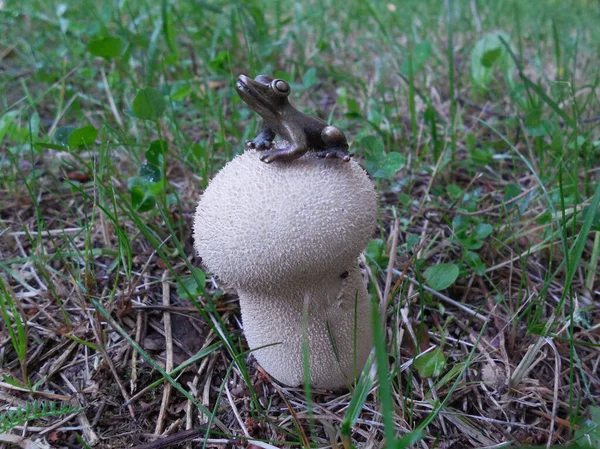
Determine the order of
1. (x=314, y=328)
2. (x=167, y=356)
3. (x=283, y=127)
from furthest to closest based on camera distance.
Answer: (x=167, y=356) → (x=314, y=328) → (x=283, y=127)

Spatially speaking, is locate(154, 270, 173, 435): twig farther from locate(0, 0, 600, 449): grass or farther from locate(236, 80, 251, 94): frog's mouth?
locate(236, 80, 251, 94): frog's mouth

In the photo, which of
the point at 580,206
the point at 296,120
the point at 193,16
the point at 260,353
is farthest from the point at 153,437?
the point at 193,16

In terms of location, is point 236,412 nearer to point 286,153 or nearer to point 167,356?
point 167,356

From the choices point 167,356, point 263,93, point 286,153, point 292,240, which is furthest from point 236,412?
point 263,93

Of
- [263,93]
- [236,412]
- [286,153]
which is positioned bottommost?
[236,412]

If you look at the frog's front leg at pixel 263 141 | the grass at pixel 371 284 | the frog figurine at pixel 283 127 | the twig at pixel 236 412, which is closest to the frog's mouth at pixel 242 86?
the frog figurine at pixel 283 127

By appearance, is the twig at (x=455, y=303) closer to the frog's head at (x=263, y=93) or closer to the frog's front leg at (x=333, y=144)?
the frog's front leg at (x=333, y=144)

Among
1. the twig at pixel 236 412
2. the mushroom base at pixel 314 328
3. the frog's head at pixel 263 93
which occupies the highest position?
the frog's head at pixel 263 93
